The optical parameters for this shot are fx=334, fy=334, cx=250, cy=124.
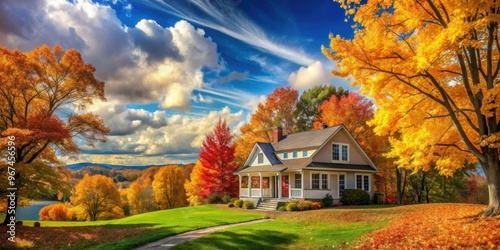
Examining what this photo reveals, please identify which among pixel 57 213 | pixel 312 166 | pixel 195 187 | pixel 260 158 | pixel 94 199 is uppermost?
pixel 260 158

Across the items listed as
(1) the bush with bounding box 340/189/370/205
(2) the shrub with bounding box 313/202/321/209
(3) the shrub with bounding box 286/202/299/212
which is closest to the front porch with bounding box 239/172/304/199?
(2) the shrub with bounding box 313/202/321/209

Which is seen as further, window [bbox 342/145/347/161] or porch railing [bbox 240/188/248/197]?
porch railing [bbox 240/188/248/197]

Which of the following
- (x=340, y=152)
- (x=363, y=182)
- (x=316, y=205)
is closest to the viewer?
(x=316, y=205)

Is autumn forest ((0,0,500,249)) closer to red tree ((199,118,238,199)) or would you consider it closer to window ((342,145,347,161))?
red tree ((199,118,238,199))

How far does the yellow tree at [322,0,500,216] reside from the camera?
452 inches

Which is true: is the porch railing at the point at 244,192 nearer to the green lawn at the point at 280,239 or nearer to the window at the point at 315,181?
the window at the point at 315,181

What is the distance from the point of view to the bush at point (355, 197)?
29.5 m

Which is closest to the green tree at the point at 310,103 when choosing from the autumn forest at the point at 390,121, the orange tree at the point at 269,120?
the orange tree at the point at 269,120

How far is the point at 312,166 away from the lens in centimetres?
2834

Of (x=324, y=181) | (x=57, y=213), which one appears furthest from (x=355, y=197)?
(x=57, y=213)

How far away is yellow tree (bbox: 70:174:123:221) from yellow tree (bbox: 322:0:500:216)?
149ft

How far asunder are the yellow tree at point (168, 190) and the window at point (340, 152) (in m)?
33.9

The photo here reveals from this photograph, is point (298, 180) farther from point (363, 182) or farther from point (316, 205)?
point (363, 182)

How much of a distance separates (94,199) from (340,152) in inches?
1457
